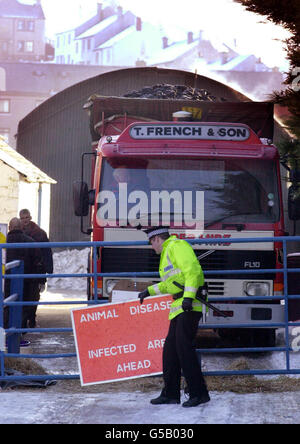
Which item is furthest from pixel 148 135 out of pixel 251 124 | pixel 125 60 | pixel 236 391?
pixel 125 60

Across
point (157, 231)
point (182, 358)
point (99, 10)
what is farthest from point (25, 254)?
point (99, 10)

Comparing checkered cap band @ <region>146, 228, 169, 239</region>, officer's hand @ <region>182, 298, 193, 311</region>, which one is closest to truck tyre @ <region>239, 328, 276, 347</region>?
checkered cap band @ <region>146, 228, 169, 239</region>

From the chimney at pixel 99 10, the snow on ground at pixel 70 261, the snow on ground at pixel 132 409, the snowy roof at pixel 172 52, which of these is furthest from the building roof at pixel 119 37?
the snow on ground at pixel 132 409

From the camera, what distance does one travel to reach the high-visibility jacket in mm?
7906

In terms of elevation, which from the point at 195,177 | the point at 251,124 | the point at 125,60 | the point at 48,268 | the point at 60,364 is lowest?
the point at 60,364

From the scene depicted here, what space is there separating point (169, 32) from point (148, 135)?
8252 cm

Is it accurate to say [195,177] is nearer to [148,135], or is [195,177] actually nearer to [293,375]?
[148,135]

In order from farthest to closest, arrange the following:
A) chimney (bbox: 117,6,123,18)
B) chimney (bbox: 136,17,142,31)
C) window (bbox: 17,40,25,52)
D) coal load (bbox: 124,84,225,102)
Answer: chimney (bbox: 117,6,123,18) → window (bbox: 17,40,25,52) → chimney (bbox: 136,17,142,31) → coal load (bbox: 124,84,225,102)

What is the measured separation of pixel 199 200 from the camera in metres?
11.3

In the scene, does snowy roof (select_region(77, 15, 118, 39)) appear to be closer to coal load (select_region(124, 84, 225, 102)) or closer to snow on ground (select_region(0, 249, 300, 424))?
coal load (select_region(124, 84, 225, 102))

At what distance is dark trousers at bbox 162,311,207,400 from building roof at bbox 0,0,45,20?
87108 mm

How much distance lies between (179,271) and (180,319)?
18.0 inches

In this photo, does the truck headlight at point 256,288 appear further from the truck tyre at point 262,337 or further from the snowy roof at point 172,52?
the snowy roof at point 172,52

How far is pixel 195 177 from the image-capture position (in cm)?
1143
